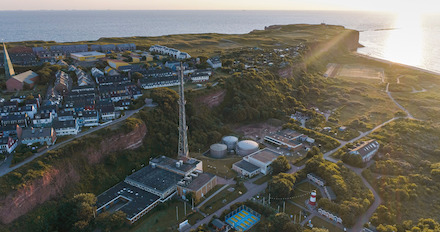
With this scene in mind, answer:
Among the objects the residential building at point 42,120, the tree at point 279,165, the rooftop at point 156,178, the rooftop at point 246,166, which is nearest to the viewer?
the rooftop at point 156,178

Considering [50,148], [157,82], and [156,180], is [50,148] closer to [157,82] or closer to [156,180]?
[156,180]

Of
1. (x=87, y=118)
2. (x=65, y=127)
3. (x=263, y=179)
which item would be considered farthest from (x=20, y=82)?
(x=263, y=179)

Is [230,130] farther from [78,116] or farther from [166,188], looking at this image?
[78,116]

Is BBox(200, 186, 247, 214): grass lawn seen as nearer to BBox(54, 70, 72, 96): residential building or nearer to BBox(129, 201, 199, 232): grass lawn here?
BBox(129, 201, 199, 232): grass lawn

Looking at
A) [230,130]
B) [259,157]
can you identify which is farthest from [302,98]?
[259,157]

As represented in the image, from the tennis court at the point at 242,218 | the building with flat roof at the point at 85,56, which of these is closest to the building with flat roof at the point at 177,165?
the tennis court at the point at 242,218

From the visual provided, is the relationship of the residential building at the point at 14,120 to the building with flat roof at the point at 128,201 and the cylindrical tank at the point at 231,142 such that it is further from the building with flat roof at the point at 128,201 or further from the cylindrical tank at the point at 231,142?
the cylindrical tank at the point at 231,142

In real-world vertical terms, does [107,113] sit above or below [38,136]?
Answer: above
